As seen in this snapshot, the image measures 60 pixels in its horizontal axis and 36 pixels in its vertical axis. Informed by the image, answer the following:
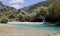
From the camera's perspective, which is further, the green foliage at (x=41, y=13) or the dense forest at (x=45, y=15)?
the green foliage at (x=41, y=13)

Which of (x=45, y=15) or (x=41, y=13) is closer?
(x=45, y=15)

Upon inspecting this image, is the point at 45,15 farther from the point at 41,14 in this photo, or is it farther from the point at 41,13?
the point at 41,13

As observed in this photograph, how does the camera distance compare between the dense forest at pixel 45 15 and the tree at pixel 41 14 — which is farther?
the tree at pixel 41 14

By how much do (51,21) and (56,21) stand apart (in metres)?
2.09

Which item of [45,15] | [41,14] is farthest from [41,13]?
[45,15]

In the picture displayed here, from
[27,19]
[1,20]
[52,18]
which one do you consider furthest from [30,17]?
[52,18]

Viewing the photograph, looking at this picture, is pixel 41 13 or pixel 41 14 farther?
pixel 41 13

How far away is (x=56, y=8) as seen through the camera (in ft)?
141

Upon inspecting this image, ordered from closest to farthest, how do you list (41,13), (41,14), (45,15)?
1. (45,15)
2. (41,14)
3. (41,13)

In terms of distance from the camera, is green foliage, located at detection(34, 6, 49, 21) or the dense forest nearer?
the dense forest

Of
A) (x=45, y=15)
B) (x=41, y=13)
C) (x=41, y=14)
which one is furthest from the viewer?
(x=41, y=13)

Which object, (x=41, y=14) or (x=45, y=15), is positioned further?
(x=41, y=14)

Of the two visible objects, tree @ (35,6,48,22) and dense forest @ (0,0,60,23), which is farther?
tree @ (35,6,48,22)

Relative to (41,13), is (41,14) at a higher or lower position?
lower
